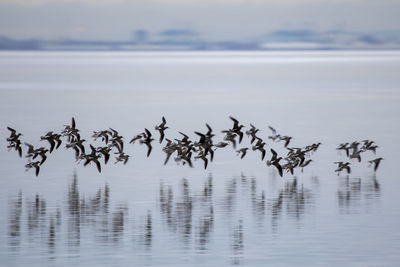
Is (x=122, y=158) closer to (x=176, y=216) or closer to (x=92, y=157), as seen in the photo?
(x=92, y=157)

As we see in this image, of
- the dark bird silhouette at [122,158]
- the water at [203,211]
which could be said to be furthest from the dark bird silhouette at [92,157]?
the dark bird silhouette at [122,158]

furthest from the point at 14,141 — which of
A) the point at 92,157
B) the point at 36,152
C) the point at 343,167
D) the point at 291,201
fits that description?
the point at 291,201

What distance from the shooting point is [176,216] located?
25984 mm

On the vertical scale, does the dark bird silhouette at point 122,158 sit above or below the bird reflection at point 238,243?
above

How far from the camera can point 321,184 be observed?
104ft

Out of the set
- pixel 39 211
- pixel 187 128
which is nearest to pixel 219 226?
pixel 39 211

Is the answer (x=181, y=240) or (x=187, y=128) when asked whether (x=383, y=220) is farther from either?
(x=187, y=128)

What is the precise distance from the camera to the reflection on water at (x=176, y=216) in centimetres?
2264

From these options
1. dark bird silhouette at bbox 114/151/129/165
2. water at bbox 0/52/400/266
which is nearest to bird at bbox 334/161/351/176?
water at bbox 0/52/400/266

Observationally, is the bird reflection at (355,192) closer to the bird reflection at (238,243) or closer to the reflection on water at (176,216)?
the reflection on water at (176,216)

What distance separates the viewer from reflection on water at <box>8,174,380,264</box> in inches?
891

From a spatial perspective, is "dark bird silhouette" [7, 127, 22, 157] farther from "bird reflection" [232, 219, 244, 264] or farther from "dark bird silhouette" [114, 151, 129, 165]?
"bird reflection" [232, 219, 244, 264]

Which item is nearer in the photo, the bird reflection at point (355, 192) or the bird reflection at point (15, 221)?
the bird reflection at point (15, 221)

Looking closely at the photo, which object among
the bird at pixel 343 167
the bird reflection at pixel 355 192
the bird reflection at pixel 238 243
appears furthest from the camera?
the bird at pixel 343 167
